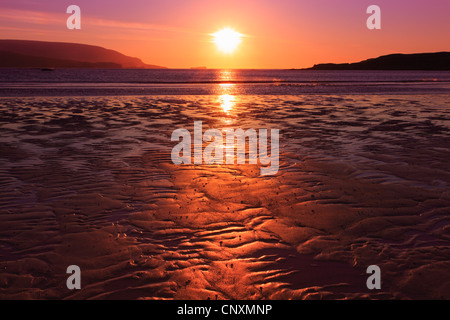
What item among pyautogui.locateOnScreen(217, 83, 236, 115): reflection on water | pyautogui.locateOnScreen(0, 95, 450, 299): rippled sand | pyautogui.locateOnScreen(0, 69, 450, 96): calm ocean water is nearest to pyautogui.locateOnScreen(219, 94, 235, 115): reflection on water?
pyautogui.locateOnScreen(217, 83, 236, 115): reflection on water

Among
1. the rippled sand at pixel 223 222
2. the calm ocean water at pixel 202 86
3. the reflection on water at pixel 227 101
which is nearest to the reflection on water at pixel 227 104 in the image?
the reflection on water at pixel 227 101

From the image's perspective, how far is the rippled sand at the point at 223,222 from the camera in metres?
4.01

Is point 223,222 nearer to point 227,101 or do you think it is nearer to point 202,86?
point 227,101

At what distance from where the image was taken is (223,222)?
5.61 metres

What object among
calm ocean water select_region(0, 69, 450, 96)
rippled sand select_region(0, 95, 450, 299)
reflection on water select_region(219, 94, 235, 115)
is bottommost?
rippled sand select_region(0, 95, 450, 299)

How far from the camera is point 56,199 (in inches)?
256

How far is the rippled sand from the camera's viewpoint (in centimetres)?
401

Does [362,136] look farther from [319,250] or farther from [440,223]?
[319,250]

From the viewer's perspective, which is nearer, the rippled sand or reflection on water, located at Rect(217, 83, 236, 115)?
the rippled sand

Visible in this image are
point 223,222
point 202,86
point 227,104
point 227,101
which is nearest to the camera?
point 223,222

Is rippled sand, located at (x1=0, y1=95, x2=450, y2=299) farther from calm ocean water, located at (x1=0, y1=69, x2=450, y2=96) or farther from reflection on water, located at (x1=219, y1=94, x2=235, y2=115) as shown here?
calm ocean water, located at (x1=0, y1=69, x2=450, y2=96)

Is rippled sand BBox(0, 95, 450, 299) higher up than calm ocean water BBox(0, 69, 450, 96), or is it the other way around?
calm ocean water BBox(0, 69, 450, 96)

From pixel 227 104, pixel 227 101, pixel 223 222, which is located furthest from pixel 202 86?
pixel 223 222
